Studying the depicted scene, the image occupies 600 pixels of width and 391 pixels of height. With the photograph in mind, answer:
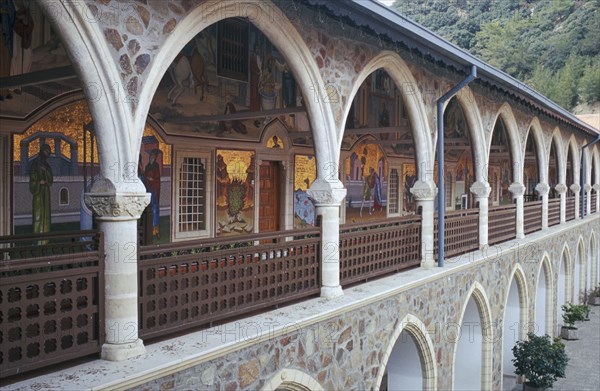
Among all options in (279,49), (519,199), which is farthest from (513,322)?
(279,49)

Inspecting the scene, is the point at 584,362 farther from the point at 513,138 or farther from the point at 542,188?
the point at 513,138

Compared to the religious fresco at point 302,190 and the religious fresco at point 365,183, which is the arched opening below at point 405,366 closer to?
the religious fresco at point 302,190

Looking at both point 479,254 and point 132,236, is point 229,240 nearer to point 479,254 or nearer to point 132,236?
point 132,236

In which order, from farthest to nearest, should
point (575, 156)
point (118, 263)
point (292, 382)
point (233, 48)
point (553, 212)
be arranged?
point (575, 156) → point (553, 212) → point (233, 48) → point (292, 382) → point (118, 263)

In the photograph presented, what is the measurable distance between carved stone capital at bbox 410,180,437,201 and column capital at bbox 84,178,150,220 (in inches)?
227

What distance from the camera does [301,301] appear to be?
701 cm

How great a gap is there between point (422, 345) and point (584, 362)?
388 inches

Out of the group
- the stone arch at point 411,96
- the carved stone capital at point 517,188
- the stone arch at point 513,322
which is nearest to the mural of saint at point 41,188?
the stone arch at point 411,96

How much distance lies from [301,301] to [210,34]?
16.6 ft

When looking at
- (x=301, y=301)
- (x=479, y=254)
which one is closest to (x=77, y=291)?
(x=301, y=301)

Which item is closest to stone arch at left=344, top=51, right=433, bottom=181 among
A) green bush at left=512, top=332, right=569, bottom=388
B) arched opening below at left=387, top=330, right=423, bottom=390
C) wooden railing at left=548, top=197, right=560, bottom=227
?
arched opening below at left=387, top=330, right=423, bottom=390

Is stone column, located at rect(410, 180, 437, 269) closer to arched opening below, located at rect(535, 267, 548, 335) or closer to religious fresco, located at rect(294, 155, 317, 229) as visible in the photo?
religious fresco, located at rect(294, 155, 317, 229)

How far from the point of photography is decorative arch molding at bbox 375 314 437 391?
820 centimetres

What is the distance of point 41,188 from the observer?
26.6ft
